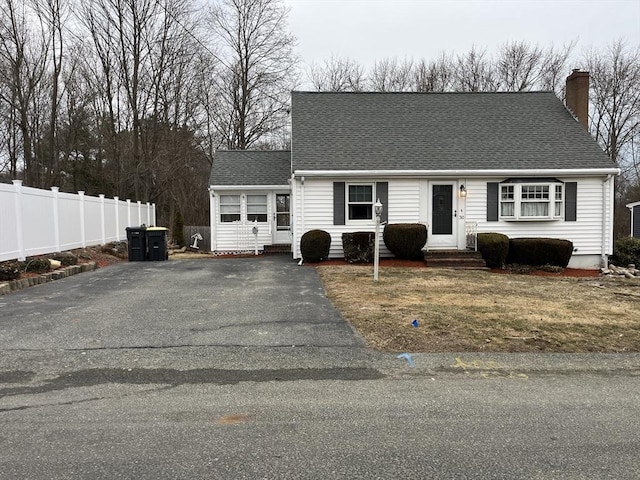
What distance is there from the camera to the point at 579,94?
16594 mm

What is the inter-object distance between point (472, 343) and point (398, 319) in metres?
1.25

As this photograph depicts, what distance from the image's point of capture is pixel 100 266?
13.1 meters

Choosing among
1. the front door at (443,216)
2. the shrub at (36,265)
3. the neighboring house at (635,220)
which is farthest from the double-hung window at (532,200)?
the neighboring house at (635,220)

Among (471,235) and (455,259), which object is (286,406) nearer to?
(455,259)

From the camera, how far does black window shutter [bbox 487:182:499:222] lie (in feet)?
46.9

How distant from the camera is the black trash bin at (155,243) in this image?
1498cm

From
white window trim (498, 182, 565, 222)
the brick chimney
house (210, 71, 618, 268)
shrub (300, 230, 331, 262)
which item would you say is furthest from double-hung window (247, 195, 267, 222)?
the brick chimney

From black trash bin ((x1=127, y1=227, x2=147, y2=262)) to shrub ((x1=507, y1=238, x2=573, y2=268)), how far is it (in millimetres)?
11612

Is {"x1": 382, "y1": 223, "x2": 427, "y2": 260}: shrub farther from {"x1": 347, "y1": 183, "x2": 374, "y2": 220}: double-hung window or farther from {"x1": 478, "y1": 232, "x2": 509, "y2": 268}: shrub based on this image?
{"x1": 478, "y1": 232, "x2": 509, "y2": 268}: shrub

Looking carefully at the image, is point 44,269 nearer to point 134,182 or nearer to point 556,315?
point 556,315

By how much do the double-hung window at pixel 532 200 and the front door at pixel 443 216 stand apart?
1.54 meters

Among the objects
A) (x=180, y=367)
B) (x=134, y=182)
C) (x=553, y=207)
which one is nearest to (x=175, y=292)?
(x=180, y=367)

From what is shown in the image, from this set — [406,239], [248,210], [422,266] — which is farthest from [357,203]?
[248,210]

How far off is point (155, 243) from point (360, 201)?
6916mm
